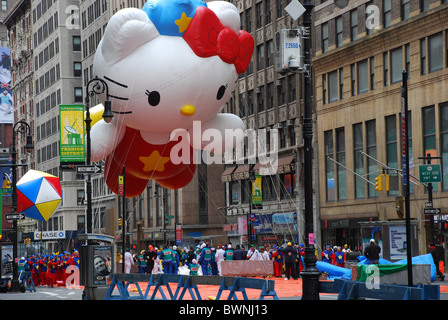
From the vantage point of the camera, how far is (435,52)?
4225cm

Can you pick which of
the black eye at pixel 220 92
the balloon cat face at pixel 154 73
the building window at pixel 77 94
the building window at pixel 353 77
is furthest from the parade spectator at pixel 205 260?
the building window at pixel 77 94

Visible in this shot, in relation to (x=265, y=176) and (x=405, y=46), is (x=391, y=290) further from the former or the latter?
(x=265, y=176)

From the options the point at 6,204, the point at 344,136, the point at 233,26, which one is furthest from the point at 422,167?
the point at 6,204

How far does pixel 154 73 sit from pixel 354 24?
34.6 m

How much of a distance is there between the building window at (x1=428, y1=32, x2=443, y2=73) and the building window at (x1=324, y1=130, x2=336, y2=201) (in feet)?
33.7

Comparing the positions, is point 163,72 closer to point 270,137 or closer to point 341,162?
point 341,162

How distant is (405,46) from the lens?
146 ft

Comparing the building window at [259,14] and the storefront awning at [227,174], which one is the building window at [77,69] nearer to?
the storefront awning at [227,174]

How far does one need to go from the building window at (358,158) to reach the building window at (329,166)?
2.55m

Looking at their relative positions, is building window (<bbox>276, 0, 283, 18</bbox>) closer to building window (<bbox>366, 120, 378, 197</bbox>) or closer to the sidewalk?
building window (<bbox>366, 120, 378, 197</bbox>)

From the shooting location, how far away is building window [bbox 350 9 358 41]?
48.9 meters

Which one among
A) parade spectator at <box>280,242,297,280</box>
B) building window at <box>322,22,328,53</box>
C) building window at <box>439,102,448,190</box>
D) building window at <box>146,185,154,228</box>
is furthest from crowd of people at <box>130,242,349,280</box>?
building window at <box>146,185,154,228</box>

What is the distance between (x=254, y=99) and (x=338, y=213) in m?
13.4

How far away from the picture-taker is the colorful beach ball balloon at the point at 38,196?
95.6ft
